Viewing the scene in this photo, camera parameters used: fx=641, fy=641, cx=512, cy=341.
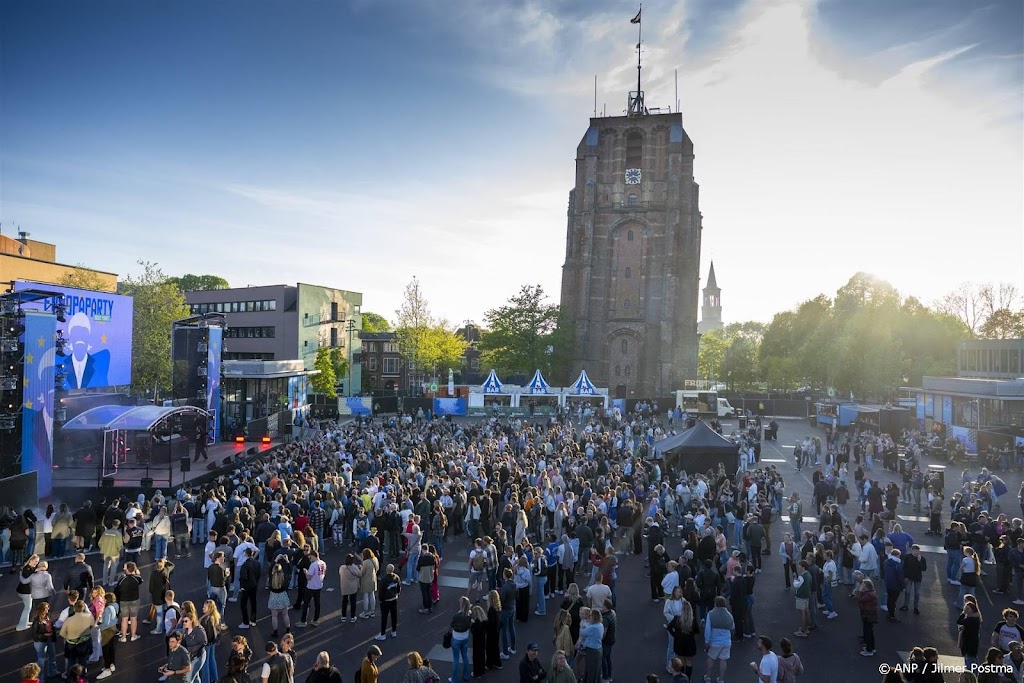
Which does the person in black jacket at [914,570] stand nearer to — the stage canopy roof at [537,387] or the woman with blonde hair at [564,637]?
the woman with blonde hair at [564,637]

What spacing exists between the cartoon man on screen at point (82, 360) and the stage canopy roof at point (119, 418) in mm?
1686

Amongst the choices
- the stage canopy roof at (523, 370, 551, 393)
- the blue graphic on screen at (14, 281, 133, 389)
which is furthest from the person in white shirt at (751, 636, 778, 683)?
the stage canopy roof at (523, 370, 551, 393)

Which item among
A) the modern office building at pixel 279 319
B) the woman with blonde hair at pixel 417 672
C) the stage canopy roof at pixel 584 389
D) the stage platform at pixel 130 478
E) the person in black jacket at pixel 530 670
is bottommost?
the stage platform at pixel 130 478

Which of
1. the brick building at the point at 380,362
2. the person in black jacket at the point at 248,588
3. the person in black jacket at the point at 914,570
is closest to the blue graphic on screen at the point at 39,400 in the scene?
the person in black jacket at the point at 248,588

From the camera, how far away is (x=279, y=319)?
2347 inches

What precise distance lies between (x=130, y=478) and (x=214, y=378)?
9721 mm

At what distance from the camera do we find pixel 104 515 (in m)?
14.9

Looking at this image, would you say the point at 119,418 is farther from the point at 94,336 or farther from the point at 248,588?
the point at 248,588

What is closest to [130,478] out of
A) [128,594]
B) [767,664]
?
[128,594]

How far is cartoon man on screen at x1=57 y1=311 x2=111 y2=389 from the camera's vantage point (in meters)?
23.9

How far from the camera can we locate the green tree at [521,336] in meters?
57.3

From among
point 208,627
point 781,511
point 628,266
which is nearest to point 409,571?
point 208,627

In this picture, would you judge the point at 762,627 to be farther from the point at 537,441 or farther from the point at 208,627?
the point at 537,441

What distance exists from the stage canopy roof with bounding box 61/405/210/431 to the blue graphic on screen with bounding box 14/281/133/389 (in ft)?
5.68
